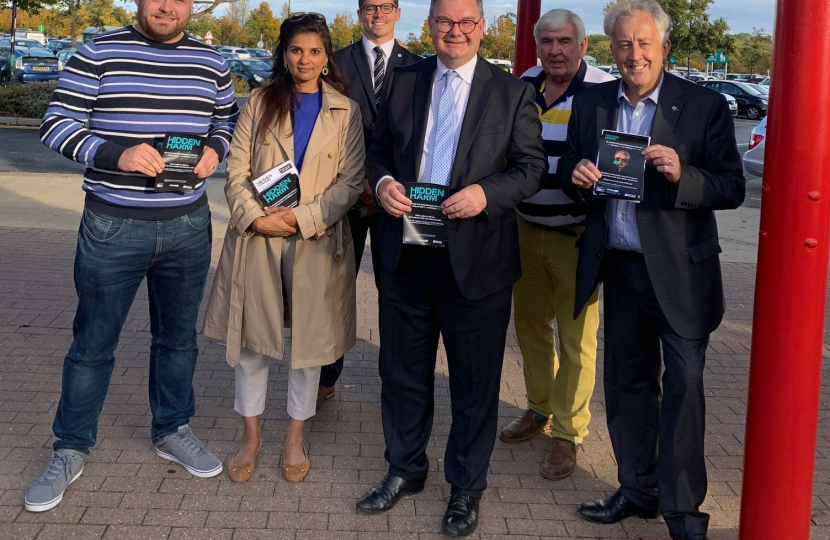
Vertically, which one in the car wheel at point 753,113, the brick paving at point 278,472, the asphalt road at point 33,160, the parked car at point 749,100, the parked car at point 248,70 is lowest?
the brick paving at point 278,472

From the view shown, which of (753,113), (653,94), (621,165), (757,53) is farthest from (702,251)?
(757,53)

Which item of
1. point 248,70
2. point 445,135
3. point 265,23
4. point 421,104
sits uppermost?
point 265,23

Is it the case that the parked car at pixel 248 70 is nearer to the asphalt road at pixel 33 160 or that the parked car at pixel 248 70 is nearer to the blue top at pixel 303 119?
the asphalt road at pixel 33 160

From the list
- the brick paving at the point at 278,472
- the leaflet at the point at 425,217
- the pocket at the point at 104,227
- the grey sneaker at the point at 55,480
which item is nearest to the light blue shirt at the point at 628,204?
the leaflet at the point at 425,217

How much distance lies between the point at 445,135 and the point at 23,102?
1950 cm

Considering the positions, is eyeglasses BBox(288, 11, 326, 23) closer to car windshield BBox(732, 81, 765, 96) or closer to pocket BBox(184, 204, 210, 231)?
pocket BBox(184, 204, 210, 231)

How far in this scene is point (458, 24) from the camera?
3.56m

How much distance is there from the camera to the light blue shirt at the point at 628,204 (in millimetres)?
3609

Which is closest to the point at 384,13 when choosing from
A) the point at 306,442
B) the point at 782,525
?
the point at 306,442

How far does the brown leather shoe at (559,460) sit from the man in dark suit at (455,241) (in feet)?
1.67

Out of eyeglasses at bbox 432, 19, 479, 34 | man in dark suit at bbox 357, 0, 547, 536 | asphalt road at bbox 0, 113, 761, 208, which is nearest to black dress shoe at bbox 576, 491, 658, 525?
man in dark suit at bbox 357, 0, 547, 536

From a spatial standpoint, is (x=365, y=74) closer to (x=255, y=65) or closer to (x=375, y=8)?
(x=375, y=8)

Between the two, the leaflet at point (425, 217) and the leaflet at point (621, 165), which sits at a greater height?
the leaflet at point (621, 165)

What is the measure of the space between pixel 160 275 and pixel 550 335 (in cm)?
202
